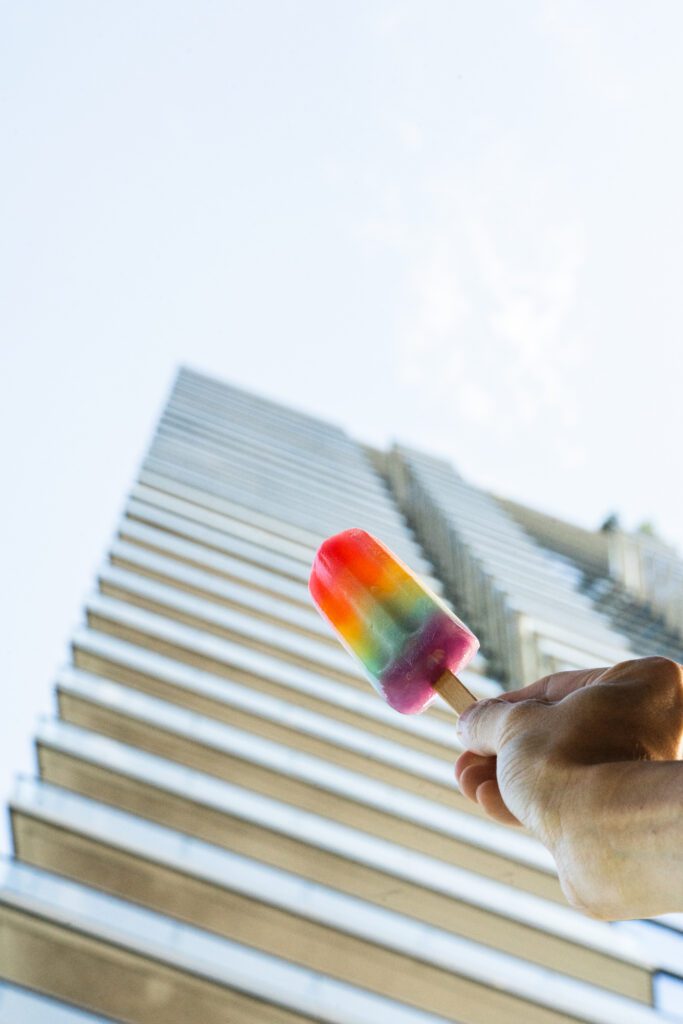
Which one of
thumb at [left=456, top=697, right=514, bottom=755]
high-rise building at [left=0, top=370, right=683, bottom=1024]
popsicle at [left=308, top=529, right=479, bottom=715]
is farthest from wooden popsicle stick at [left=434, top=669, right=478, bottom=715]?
high-rise building at [left=0, top=370, right=683, bottom=1024]

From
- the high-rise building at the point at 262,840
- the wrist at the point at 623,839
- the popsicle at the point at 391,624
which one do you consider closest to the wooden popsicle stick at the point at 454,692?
the popsicle at the point at 391,624

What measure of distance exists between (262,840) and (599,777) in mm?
7710

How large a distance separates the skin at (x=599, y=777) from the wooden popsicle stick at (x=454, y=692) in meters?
0.13

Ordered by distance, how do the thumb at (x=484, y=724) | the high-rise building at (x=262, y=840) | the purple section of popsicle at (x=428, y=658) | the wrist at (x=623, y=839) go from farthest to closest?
the high-rise building at (x=262, y=840) < the purple section of popsicle at (x=428, y=658) < the thumb at (x=484, y=724) < the wrist at (x=623, y=839)

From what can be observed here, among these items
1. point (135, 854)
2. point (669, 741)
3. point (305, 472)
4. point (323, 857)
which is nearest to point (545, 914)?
point (323, 857)

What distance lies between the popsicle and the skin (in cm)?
34

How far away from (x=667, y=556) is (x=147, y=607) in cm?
1562

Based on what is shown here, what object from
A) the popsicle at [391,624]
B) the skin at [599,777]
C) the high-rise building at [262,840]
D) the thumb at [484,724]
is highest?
the skin at [599,777]

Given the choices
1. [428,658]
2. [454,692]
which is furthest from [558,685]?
[428,658]

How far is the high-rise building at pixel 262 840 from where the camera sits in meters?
7.00

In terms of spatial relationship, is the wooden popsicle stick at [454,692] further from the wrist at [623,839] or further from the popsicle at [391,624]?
the wrist at [623,839]

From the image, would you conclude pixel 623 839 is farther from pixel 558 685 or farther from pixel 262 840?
pixel 262 840

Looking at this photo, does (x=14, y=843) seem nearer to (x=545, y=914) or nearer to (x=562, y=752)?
(x=545, y=914)

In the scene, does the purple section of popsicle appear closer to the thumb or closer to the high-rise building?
the thumb
